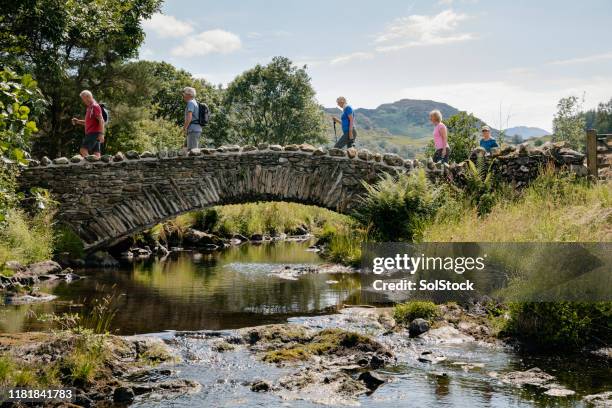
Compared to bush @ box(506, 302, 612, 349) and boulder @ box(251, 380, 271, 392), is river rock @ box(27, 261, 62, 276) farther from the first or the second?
bush @ box(506, 302, 612, 349)

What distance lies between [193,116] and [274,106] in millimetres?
46082

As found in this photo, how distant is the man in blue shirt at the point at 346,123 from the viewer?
18.5m

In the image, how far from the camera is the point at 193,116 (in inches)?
704

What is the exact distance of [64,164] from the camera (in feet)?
61.2

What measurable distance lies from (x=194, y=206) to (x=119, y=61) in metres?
12.2

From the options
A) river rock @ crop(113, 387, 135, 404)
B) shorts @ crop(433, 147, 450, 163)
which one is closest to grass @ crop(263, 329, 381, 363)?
river rock @ crop(113, 387, 135, 404)

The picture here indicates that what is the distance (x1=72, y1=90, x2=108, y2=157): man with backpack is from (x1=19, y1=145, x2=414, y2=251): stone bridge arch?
1.57 feet

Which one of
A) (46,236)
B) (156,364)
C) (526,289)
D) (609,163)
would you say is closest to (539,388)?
(526,289)

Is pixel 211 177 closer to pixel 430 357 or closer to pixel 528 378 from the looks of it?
pixel 430 357

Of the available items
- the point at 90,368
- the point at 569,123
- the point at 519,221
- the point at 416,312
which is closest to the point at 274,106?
the point at 569,123

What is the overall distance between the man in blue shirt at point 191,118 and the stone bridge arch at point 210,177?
1.27 ft

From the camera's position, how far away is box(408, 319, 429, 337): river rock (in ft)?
34.8

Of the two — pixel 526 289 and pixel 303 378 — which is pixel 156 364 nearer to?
pixel 303 378

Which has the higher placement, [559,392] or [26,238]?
[26,238]
